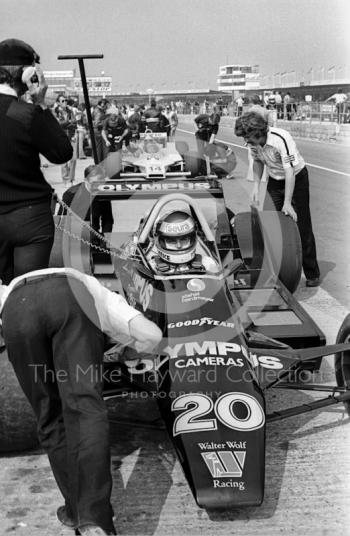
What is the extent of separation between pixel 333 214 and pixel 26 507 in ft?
26.4

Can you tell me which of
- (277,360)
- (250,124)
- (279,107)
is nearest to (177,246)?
(277,360)

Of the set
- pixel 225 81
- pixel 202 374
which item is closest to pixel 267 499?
pixel 202 374

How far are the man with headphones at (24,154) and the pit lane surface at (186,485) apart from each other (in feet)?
3.36

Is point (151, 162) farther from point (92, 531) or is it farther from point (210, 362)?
point (92, 531)

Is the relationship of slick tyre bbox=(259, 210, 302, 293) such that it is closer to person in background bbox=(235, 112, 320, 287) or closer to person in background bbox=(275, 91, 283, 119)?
person in background bbox=(235, 112, 320, 287)

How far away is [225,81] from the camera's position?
512ft

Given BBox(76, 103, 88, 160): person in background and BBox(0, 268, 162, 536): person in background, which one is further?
BBox(76, 103, 88, 160): person in background

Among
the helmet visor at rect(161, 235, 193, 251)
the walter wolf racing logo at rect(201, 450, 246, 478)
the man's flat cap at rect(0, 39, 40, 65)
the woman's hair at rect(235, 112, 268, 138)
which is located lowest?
the walter wolf racing logo at rect(201, 450, 246, 478)

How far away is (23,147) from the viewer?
340 centimetres

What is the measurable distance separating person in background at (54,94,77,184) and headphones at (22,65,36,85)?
545 centimetres

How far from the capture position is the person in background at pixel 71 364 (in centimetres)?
263

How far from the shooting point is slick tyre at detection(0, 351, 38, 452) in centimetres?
339

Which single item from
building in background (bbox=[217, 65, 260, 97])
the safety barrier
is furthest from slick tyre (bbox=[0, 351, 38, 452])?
building in background (bbox=[217, 65, 260, 97])

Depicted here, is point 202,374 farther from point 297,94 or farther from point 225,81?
point 225,81
